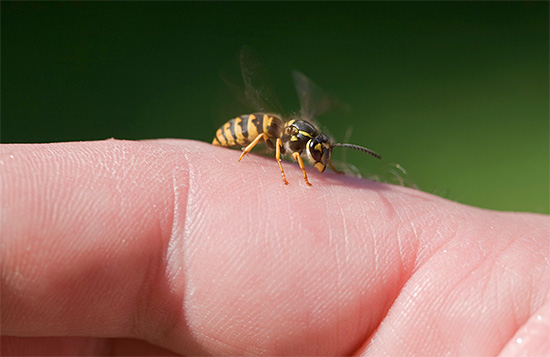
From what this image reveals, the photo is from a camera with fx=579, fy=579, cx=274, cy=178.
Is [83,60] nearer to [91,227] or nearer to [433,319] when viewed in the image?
[91,227]

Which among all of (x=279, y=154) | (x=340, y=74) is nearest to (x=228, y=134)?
(x=279, y=154)

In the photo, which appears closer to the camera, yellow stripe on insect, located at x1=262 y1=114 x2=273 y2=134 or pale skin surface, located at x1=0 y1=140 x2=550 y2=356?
pale skin surface, located at x1=0 y1=140 x2=550 y2=356

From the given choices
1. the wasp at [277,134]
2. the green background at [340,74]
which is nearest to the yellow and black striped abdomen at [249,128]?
the wasp at [277,134]

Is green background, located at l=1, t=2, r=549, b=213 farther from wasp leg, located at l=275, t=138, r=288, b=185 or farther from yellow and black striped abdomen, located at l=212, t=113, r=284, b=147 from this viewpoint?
wasp leg, located at l=275, t=138, r=288, b=185

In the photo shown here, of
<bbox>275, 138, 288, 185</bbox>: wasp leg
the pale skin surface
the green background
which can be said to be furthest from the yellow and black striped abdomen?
the green background

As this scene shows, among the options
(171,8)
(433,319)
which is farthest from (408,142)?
(433,319)

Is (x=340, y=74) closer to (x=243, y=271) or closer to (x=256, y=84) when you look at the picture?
(x=256, y=84)

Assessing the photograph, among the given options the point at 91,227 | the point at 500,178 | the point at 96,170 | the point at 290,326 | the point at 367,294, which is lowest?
the point at 500,178
